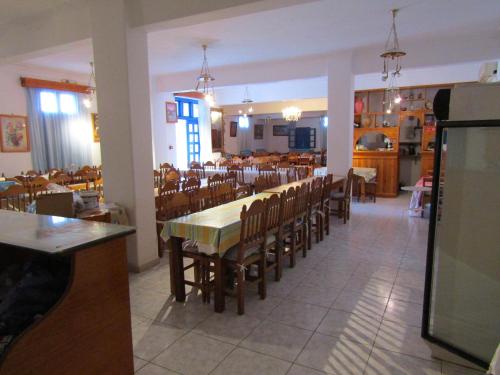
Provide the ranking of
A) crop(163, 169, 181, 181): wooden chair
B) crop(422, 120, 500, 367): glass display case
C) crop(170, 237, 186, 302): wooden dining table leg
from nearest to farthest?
crop(422, 120, 500, 367): glass display case, crop(170, 237, 186, 302): wooden dining table leg, crop(163, 169, 181, 181): wooden chair

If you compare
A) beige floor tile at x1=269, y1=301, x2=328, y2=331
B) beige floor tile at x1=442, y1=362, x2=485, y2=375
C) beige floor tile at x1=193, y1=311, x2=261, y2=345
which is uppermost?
beige floor tile at x1=269, y1=301, x2=328, y2=331

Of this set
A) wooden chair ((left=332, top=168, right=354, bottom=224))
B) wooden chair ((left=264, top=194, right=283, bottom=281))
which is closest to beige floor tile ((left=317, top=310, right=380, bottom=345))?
wooden chair ((left=264, top=194, right=283, bottom=281))

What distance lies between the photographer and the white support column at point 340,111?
19.2ft

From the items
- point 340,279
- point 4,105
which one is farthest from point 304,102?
point 340,279

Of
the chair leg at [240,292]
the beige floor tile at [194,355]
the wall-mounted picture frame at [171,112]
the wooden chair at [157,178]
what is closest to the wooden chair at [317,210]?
the chair leg at [240,292]

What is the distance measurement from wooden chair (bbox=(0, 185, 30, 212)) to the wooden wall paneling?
3.52m

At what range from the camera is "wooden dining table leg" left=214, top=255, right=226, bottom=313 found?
2686mm

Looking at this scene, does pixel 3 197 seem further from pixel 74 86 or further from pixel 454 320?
pixel 454 320

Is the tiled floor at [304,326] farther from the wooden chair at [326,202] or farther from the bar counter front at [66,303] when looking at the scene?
the wooden chair at [326,202]

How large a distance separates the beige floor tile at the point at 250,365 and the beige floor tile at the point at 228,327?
0.52 feet

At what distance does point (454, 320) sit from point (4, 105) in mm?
7547

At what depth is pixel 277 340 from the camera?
7.72 feet

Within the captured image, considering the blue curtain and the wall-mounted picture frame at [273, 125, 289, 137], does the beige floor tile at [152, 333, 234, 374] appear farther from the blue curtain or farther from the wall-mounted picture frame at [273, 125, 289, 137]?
the wall-mounted picture frame at [273, 125, 289, 137]

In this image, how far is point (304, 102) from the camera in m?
12.4
